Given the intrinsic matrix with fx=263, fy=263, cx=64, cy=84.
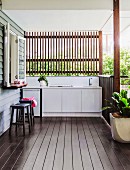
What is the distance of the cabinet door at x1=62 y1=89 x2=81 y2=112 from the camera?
756 cm

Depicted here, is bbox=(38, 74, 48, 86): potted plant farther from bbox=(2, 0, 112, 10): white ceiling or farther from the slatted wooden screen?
bbox=(2, 0, 112, 10): white ceiling

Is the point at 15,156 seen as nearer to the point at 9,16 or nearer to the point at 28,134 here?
the point at 28,134

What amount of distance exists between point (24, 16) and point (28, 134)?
2.81 metres

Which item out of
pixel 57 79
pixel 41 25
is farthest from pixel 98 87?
pixel 41 25

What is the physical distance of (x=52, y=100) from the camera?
7.61m

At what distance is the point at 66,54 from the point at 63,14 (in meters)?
2.24

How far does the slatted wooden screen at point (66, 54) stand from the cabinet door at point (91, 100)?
3.08ft

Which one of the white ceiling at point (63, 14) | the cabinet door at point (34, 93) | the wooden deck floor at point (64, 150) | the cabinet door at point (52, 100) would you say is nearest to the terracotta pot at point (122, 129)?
the wooden deck floor at point (64, 150)

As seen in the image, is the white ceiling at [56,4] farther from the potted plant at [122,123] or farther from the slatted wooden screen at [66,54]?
the slatted wooden screen at [66,54]

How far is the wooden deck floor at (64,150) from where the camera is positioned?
3.45 m

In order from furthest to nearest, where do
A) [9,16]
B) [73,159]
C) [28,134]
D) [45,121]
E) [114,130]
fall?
[45,121] < [9,16] < [28,134] < [114,130] < [73,159]

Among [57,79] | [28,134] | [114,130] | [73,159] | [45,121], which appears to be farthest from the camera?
[57,79]

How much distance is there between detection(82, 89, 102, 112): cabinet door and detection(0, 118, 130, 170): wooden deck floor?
1529 millimetres

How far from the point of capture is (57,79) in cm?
820
